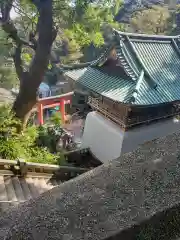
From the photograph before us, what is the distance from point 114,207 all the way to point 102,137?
31.6 ft

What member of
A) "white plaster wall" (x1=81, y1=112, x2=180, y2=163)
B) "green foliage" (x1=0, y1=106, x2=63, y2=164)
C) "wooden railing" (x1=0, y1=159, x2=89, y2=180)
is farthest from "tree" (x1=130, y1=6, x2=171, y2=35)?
"wooden railing" (x1=0, y1=159, x2=89, y2=180)

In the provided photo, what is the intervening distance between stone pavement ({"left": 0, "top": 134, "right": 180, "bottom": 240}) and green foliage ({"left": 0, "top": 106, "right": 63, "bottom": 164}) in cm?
683

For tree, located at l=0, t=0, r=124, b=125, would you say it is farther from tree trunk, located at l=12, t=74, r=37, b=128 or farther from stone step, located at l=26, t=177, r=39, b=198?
stone step, located at l=26, t=177, r=39, b=198

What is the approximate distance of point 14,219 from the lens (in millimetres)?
2092

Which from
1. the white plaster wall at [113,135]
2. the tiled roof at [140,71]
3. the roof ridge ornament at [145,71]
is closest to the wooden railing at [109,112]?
the white plaster wall at [113,135]

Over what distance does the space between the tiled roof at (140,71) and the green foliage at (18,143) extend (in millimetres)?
2832

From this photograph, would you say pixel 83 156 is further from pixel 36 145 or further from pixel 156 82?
pixel 156 82

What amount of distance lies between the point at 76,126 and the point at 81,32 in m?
7.73

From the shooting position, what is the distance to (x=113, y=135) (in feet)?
35.2

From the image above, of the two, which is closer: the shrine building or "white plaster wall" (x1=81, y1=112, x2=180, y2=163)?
the shrine building

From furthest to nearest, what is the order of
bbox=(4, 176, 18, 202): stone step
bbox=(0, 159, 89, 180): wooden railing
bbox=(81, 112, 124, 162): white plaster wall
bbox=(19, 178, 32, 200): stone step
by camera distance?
bbox=(81, 112, 124, 162): white plaster wall, bbox=(0, 159, 89, 180): wooden railing, bbox=(19, 178, 32, 200): stone step, bbox=(4, 176, 18, 202): stone step

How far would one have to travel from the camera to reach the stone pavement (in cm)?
156

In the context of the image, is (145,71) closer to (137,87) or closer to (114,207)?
(137,87)

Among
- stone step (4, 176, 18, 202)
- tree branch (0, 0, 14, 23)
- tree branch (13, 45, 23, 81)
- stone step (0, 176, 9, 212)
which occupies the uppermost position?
tree branch (0, 0, 14, 23)
